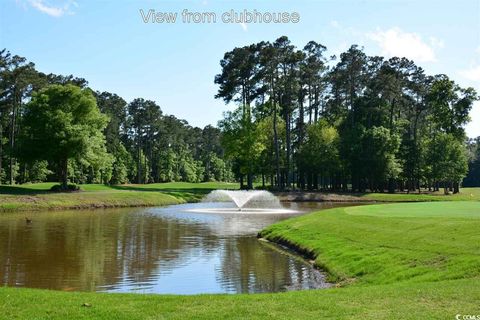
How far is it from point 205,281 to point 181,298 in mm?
6493

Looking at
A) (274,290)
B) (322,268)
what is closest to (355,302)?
(274,290)

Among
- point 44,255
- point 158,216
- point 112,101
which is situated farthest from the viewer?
point 112,101

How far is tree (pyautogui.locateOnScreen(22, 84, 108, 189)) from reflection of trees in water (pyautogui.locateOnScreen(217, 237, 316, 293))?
133ft

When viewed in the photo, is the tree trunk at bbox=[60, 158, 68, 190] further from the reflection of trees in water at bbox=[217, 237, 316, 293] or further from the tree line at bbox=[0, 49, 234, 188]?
the reflection of trees in water at bbox=[217, 237, 316, 293]

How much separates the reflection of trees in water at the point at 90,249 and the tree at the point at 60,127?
20.8 metres

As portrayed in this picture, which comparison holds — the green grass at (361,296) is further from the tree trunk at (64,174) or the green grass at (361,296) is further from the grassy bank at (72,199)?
the tree trunk at (64,174)

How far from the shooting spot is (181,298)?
13.1m

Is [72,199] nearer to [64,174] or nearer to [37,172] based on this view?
[64,174]

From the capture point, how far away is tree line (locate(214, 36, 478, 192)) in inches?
3236

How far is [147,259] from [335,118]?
78347mm

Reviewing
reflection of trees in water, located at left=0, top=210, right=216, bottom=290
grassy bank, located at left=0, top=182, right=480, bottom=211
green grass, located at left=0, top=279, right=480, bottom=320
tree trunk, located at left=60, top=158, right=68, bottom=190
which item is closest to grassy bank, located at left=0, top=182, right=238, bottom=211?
grassy bank, located at left=0, top=182, right=480, bottom=211

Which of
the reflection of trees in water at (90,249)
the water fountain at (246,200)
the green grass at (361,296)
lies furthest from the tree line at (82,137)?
the green grass at (361,296)

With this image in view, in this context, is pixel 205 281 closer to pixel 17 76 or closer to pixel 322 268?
pixel 322 268

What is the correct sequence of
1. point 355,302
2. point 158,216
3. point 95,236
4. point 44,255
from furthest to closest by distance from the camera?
point 158,216 → point 95,236 → point 44,255 → point 355,302
